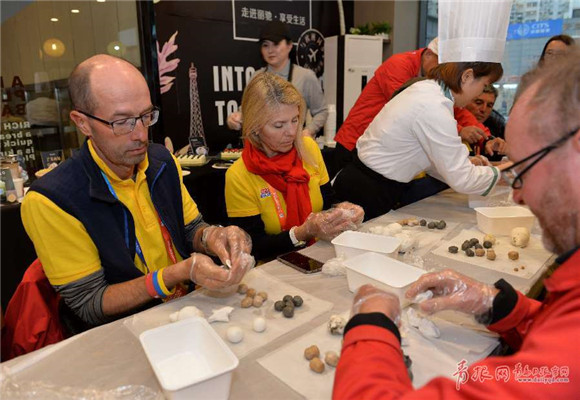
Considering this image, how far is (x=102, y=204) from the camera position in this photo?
1.56m

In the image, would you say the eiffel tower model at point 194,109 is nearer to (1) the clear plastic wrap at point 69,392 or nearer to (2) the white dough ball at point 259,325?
(2) the white dough ball at point 259,325

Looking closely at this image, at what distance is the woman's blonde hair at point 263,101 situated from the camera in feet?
7.30

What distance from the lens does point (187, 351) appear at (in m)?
1.13

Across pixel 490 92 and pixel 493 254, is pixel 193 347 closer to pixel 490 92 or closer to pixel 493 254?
pixel 493 254

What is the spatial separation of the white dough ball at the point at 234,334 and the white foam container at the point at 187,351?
9cm

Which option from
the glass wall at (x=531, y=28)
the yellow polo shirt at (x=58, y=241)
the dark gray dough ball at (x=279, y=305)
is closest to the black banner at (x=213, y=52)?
the glass wall at (x=531, y=28)

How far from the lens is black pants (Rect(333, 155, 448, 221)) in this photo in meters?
2.49

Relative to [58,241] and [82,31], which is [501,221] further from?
[82,31]

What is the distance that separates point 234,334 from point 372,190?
4.95ft

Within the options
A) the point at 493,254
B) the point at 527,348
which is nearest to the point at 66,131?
the point at 493,254

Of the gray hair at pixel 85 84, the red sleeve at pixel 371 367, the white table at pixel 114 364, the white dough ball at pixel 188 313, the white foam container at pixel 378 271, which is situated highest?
the gray hair at pixel 85 84

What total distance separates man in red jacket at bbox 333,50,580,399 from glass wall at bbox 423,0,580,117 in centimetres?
479

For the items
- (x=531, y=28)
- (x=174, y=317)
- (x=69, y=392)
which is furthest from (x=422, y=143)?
(x=531, y=28)

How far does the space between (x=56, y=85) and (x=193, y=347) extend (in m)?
3.62
